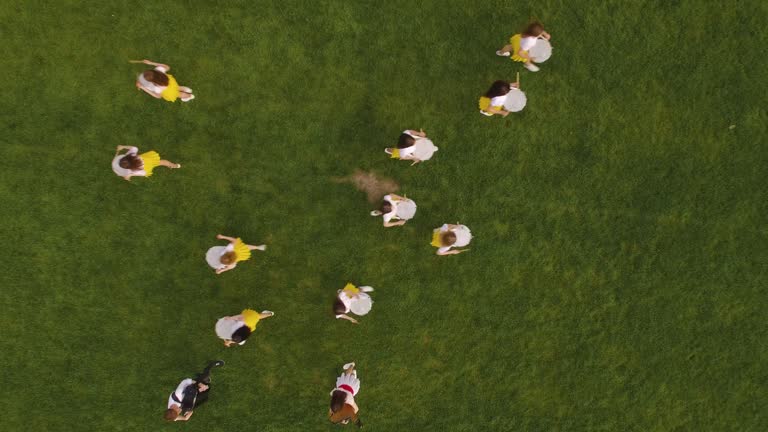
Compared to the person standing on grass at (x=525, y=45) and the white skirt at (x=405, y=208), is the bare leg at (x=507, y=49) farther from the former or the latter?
the white skirt at (x=405, y=208)

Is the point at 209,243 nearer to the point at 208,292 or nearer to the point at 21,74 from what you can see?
the point at 208,292

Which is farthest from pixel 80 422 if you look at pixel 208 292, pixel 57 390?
pixel 208 292

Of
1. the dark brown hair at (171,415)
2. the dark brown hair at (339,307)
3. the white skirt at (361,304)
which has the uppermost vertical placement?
the white skirt at (361,304)

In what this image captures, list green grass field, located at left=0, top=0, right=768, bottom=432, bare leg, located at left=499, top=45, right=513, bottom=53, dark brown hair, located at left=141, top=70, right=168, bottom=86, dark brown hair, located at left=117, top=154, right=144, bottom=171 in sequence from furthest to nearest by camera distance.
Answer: green grass field, located at left=0, top=0, right=768, bottom=432 → bare leg, located at left=499, top=45, right=513, bottom=53 → dark brown hair, located at left=117, top=154, right=144, bottom=171 → dark brown hair, located at left=141, top=70, right=168, bottom=86

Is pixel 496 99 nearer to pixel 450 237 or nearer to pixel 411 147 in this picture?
pixel 411 147

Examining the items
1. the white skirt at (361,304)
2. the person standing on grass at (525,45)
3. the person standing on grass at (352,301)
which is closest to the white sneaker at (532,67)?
the person standing on grass at (525,45)

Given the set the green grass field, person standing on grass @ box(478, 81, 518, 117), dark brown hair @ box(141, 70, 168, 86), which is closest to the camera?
dark brown hair @ box(141, 70, 168, 86)

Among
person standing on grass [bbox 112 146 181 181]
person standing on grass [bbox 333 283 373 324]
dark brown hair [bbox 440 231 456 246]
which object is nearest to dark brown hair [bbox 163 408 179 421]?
person standing on grass [bbox 333 283 373 324]

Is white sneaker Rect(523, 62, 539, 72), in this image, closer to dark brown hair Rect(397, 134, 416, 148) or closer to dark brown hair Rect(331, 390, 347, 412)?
dark brown hair Rect(397, 134, 416, 148)
